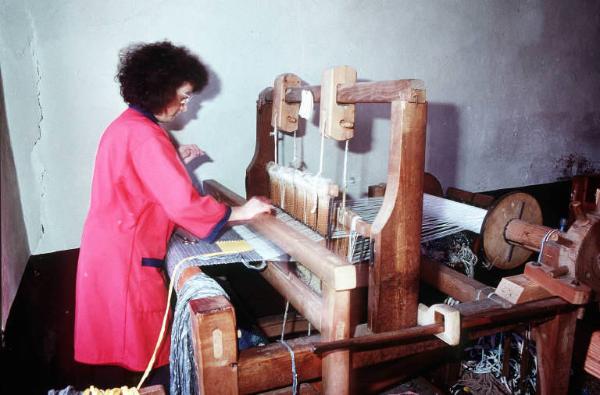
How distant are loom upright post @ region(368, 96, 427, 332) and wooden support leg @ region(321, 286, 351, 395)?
0.19 meters

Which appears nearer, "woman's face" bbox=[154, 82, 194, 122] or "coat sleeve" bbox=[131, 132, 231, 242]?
"coat sleeve" bbox=[131, 132, 231, 242]

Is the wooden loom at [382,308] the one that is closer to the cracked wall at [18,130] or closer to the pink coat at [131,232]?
the pink coat at [131,232]

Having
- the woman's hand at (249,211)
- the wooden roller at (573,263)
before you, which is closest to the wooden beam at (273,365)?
the woman's hand at (249,211)

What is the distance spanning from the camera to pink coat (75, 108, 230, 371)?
5.54ft

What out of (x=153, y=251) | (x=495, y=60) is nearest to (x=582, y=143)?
(x=495, y=60)

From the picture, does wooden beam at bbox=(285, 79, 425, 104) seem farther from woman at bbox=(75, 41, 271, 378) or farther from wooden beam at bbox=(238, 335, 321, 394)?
wooden beam at bbox=(238, 335, 321, 394)

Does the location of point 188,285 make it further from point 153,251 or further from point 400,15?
point 400,15

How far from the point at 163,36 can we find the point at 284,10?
2.85 ft

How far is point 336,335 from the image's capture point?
1.27 m

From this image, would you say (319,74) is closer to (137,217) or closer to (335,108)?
(335,108)

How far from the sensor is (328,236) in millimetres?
1715

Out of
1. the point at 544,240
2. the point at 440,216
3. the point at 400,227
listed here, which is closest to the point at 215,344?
the point at 400,227

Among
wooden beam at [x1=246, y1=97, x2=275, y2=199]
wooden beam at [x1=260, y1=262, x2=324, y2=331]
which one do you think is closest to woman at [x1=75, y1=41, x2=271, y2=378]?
wooden beam at [x1=260, y1=262, x2=324, y2=331]

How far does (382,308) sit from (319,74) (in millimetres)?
2146
